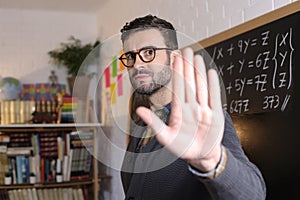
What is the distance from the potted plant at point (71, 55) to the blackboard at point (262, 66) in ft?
6.12

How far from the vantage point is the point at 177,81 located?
1.79ft

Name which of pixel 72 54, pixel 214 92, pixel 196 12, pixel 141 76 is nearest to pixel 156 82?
pixel 141 76

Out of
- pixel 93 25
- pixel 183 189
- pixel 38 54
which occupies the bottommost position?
pixel 183 189

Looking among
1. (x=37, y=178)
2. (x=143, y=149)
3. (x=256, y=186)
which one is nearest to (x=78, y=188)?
(x=37, y=178)

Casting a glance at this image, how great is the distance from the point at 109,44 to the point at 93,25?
128 inches

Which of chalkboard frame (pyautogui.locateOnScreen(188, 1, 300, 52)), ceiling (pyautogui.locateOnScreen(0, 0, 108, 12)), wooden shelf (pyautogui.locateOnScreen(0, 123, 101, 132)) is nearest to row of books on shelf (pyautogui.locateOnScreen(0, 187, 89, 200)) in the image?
wooden shelf (pyautogui.locateOnScreen(0, 123, 101, 132))

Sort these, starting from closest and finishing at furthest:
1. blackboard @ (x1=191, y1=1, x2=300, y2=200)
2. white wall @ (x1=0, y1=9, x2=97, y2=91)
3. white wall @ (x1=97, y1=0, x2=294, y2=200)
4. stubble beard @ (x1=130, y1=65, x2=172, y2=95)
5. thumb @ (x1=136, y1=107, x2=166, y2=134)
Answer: thumb @ (x1=136, y1=107, x2=166, y2=134)
stubble beard @ (x1=130, y1=65, x2=172, y2=95)
blackboard @ (x1=191, y1=1, x2=300, y2=200)
white wall @ (x1=97, y1=0, x2=294, y2=200)
white wall @ (x1=0, y1=9, x2=97, y2=91)

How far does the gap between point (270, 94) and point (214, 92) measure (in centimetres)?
113

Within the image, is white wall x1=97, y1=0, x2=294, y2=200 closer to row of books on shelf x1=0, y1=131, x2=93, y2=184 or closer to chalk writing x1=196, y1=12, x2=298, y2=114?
chalk writing x1=196, y1=12, x2=298, y2=114

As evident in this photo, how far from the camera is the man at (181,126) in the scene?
544 mm

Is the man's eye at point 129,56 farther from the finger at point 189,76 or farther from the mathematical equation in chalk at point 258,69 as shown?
the mathematical equation in chalk at point 258,69

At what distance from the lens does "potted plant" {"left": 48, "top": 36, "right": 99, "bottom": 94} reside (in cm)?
364

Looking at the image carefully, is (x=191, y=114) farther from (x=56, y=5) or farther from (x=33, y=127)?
(x=56, y=5)

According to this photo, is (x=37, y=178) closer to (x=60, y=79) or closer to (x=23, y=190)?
(x=23, y=190)
